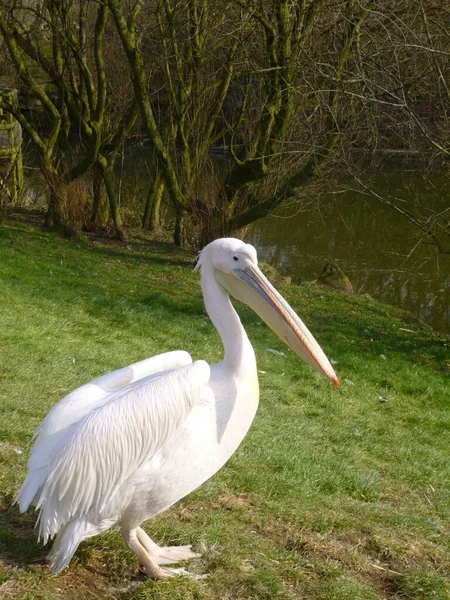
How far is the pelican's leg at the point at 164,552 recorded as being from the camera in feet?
9.83

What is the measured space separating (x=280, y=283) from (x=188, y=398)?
8464 mm

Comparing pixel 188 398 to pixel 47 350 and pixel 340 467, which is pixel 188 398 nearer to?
pixel 340 467

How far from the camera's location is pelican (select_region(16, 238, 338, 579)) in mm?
2693

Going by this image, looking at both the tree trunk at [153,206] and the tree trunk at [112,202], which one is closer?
the tree trunk at [112,202]

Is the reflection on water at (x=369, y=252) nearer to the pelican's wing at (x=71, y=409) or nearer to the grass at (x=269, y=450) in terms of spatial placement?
the grass at (x=269, y=450)

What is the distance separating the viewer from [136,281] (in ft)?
30.9

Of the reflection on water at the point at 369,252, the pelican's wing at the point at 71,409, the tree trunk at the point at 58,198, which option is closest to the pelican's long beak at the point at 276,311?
the pelican's wing at the point at 71,409

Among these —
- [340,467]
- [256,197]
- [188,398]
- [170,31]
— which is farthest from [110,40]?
[188,398]

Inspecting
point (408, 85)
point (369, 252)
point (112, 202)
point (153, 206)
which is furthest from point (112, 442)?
point (369, 252)

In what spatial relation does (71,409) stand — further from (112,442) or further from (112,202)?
(112,202)

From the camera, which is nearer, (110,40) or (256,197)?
(256,197)

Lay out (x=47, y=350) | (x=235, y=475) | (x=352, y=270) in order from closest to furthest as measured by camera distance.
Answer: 1. (x=235, y=475)
2. (x=47, y=350)
3. (x=352, y=270)

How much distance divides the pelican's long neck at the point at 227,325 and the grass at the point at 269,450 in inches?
33.3

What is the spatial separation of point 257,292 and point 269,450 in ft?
5.55
